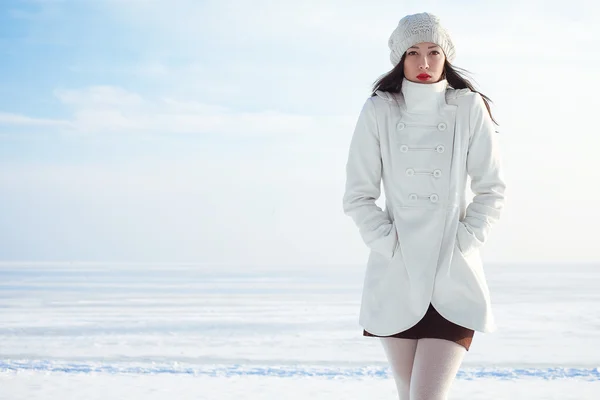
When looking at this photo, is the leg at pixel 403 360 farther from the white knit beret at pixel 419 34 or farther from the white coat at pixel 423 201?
the white knit beret at pixel 419 34

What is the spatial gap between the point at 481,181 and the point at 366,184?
1.12ft

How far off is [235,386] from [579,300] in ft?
26.7

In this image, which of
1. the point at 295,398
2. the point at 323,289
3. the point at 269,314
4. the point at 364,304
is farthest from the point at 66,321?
the point at 364,304

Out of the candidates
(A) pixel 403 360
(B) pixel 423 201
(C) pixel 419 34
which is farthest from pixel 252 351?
(C) pixel 419 34

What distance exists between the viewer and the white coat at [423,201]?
215cm

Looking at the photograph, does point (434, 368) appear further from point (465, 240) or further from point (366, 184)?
point (366, 184)

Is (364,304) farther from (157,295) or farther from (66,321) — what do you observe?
(157,295)

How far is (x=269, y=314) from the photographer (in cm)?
966

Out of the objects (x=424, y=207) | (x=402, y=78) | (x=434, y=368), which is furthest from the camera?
(x=402, y=78)

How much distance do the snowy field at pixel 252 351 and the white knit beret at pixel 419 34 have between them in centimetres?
289

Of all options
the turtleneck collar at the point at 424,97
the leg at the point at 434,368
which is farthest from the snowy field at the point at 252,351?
the turtleneck collar at the point at 424,97

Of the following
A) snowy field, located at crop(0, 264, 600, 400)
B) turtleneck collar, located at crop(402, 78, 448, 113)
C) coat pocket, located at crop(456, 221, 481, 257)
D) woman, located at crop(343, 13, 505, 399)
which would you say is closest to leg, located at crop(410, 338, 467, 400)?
woman, located at crop(343, 13, 505, 399)

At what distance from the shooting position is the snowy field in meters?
4.91

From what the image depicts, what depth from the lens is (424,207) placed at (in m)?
2.18
